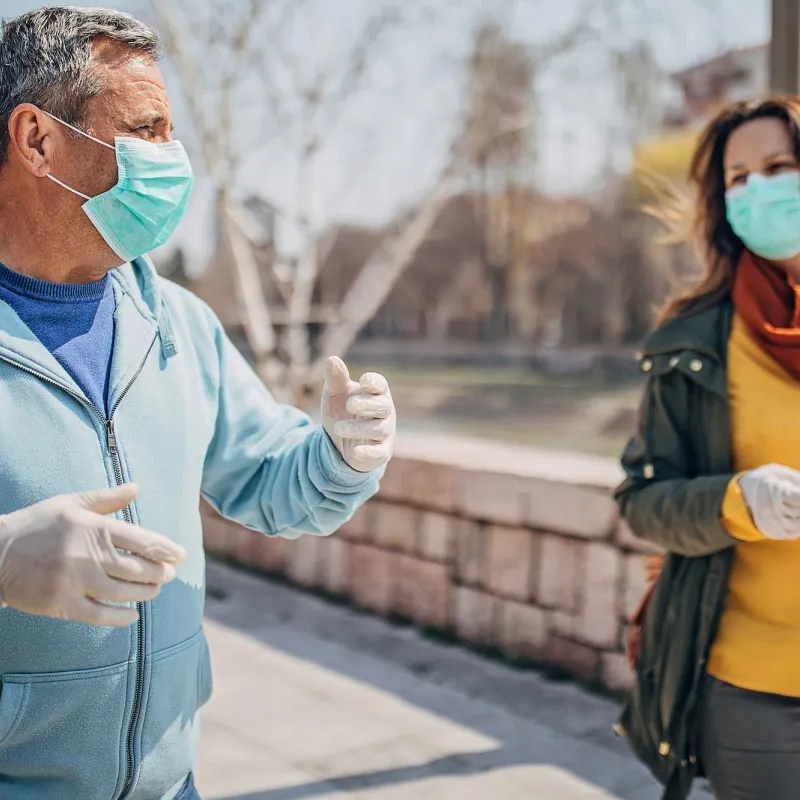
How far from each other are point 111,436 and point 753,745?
1387mm

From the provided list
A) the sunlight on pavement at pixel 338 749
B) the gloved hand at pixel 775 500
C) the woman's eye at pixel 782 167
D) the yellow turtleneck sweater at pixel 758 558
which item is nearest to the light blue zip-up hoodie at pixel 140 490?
the gloved hand at pixel 775 500

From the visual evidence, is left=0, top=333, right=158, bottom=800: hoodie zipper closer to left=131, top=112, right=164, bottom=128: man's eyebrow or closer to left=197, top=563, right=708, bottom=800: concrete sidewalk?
left=131, top=112, right=164, bottom=128: man's eyebrow

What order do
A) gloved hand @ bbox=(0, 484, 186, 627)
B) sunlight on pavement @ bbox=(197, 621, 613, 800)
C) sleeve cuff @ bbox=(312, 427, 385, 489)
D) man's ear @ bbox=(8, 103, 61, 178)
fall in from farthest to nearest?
sunlight on pavement @ bbox=(197, 621, 613, 800) → sleeve cuff @ bbox=(312, 427, 385, 489) → man's ear @ bbox=(8, 103, 61, 178) → gloved hand @ bbox=(0, 484, 186, 627)

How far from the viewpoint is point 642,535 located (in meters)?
2.35

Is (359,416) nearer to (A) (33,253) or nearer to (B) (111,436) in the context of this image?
(B) (111,436)

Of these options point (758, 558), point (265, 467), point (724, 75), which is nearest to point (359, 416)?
point (265, 467)

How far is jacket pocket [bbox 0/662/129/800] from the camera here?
1.46 meters

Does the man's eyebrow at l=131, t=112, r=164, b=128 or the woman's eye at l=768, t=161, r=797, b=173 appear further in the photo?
the woman's eye at l=768, t=161, r=797, b=173

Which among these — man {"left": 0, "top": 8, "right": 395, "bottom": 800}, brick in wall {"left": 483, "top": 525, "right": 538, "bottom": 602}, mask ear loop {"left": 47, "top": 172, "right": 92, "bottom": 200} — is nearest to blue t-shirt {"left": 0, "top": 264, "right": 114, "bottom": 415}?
man {"left": 0, "top": 8, "right": 395, "bottom": 800}

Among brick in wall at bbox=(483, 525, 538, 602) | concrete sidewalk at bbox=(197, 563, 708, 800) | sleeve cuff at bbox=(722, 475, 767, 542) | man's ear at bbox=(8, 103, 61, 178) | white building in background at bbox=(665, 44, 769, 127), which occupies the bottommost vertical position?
concrete sidewalk at bbox=(197, 563, 708, 800)

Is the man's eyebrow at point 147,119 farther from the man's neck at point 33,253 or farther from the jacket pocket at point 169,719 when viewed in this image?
the jacket pocket at point 169,719

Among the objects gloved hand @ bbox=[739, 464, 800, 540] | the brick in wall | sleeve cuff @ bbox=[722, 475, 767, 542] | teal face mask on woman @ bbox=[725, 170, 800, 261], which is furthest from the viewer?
the brick in wall

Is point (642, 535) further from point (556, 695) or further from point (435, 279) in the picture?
point (435, 279)

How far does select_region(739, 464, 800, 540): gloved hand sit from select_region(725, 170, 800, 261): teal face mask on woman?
579 mm
